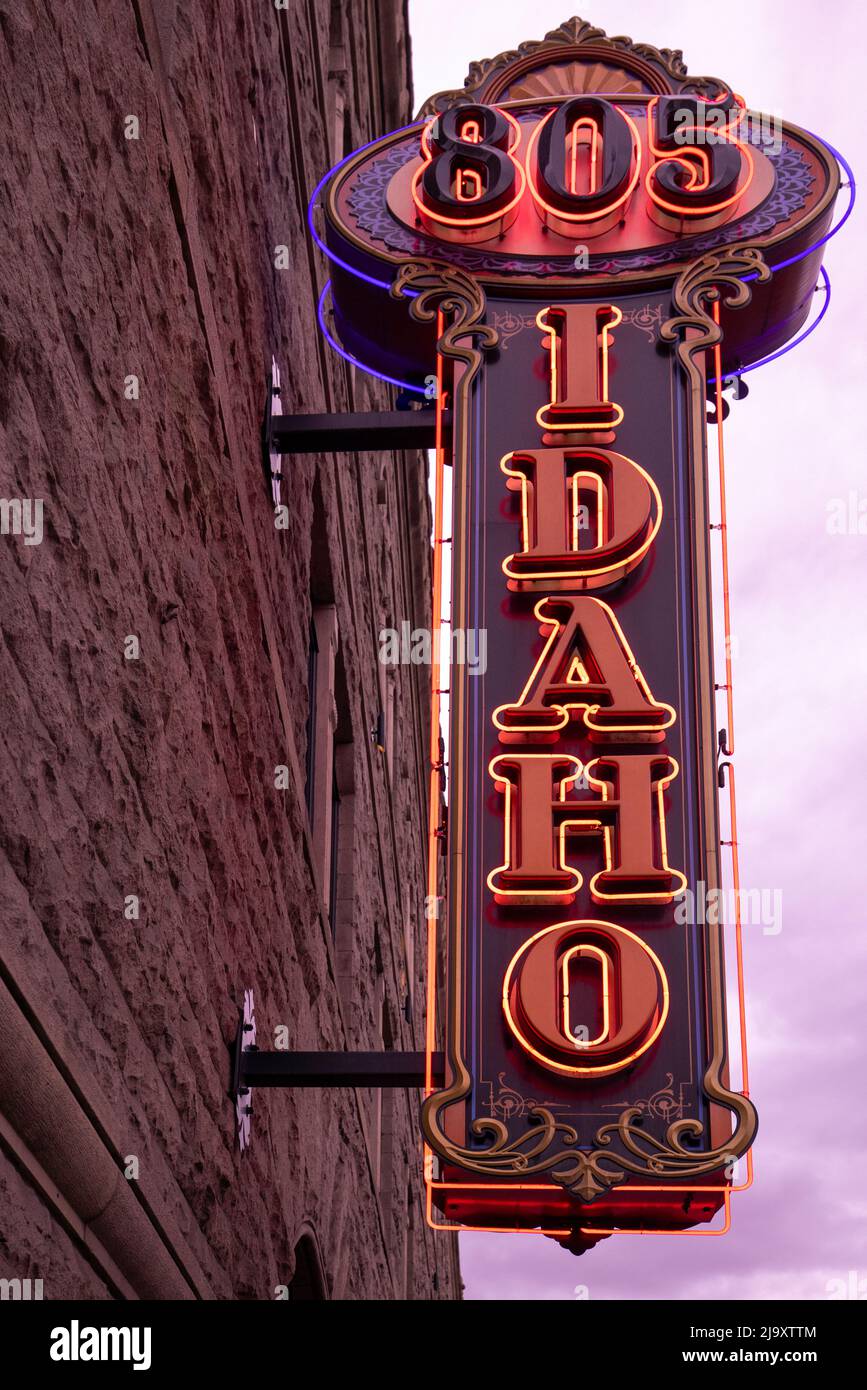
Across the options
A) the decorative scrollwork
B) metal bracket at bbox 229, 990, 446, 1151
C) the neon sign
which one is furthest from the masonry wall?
the decorative scrollwork

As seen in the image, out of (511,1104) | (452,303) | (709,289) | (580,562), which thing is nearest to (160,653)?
(511,1104)

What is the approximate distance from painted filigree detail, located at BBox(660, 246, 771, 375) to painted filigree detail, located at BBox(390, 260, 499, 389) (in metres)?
0.90

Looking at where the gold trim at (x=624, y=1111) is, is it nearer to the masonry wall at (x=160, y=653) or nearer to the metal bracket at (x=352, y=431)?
Answer: the metal bracket at (x=352, y=431)

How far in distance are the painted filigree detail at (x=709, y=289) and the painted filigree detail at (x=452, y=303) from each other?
2.96 ft

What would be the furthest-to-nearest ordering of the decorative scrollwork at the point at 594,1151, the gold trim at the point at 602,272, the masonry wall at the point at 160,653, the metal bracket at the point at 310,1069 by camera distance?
the gold trim at the point at 602,272 → the metal bracket at the point at 310,1069 → the decorative scrollwork at the point at 594,1151 → the masonry wall at the point at 160,653

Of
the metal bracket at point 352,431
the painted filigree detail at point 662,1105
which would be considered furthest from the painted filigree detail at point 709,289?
the painted filigree detail at point 662,1105

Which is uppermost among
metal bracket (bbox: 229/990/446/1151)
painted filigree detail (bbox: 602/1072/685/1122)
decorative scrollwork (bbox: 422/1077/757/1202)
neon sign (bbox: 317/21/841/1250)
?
neon sign (bbox: 317/21/841/1250)

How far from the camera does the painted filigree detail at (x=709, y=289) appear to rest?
8180 millimetres

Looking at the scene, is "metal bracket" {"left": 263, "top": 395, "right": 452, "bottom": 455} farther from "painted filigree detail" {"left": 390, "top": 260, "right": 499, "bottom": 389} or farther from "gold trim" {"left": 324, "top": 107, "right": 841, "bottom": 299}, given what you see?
"gold trim" {"left": 324, "top": 107, "right": 841, "bottom": 299}

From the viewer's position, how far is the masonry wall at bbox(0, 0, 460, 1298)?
427cm

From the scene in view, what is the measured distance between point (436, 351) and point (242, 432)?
1.35m

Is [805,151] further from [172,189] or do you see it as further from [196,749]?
[196,749]

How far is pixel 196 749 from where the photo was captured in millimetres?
6266
